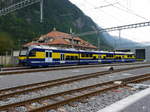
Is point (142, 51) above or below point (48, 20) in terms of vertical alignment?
below

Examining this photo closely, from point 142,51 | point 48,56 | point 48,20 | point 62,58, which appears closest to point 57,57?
point 62,58

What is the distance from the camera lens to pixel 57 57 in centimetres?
2542

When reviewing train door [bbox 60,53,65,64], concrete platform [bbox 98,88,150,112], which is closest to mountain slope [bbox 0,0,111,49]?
train door [bbox 60,53,65,64]

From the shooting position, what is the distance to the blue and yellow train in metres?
22.2

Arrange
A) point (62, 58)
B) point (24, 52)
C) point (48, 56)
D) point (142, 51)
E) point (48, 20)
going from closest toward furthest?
point (24, 52)
point (48, 56)
point (62, 58)
point (142, 51)
point (48, 20)

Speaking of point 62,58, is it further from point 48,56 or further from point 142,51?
point 142,51

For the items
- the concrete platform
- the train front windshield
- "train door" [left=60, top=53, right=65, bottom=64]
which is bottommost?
the concrete platform

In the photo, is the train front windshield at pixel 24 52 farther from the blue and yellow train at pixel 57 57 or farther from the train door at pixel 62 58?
the train door at pixel 62 58

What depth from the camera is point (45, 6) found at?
11588 centimetres

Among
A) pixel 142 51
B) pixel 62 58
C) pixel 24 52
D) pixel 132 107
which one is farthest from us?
pixel 142 51

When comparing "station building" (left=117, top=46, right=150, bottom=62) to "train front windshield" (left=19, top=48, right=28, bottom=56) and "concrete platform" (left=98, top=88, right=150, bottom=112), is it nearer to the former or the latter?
"train front windshield" (left=19, top=48, right=28, bottom=56)

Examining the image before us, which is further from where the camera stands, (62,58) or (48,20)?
(48,20)

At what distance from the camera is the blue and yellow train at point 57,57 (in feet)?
72.7

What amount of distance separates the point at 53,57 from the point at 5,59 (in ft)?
35.6
